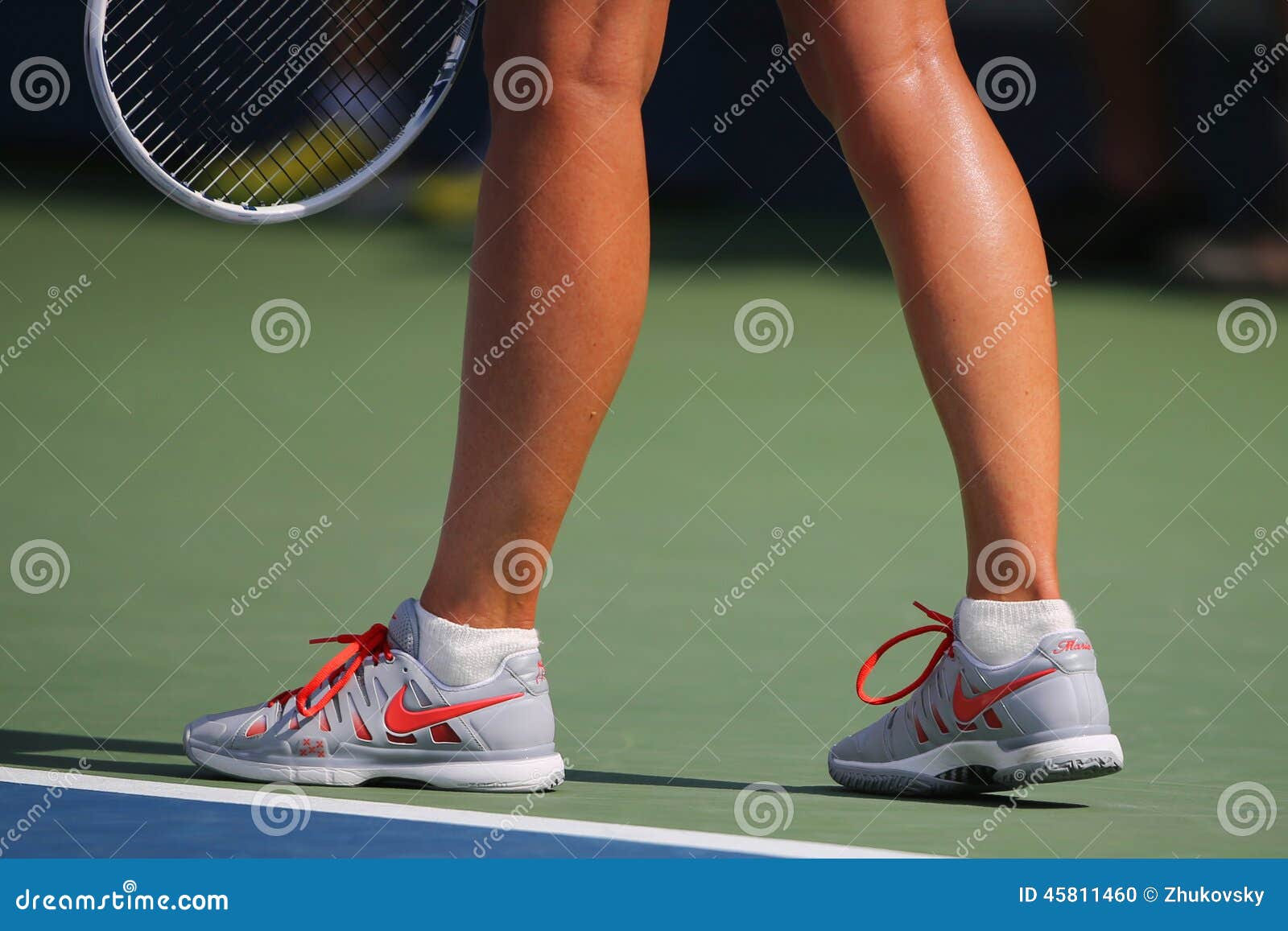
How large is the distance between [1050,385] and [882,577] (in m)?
1.10

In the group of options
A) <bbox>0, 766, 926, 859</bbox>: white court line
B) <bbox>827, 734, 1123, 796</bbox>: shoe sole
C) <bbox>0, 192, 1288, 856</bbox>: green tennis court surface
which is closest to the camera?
<bbox>0, 766, 926, 859</bbox>: white court line

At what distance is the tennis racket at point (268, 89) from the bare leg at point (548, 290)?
296 millimetres

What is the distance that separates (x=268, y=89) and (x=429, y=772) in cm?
501

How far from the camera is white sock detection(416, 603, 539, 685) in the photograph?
201cm

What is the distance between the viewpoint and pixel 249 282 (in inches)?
250

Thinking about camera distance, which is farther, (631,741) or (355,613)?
(355,613)

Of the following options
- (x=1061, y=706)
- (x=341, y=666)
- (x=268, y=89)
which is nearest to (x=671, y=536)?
(x=341, y=666)

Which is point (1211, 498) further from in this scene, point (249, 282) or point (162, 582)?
point (249, 282)

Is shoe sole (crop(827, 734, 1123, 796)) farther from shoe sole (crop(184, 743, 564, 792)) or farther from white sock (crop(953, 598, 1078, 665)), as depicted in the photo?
shoe sole (crop(184, 743, 564, 792))

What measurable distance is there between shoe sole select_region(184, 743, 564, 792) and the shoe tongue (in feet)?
0.42

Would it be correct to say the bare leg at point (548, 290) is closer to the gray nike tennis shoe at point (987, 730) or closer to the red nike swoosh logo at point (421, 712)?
the red nike swoosh logo at point (421, 712)

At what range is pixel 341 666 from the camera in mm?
2074

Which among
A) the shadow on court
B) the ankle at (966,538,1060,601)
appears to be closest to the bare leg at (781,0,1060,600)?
the ankle at (966,538,1060,601)

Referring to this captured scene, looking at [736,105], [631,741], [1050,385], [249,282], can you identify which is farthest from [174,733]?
[736,105]
